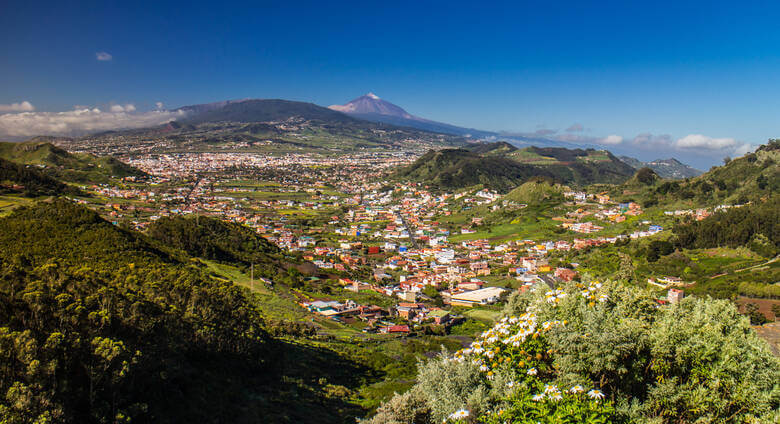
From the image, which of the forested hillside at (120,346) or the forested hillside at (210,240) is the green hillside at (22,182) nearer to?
the forested hillside at (210,240)

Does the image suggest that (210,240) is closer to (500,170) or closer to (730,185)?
(730,185)

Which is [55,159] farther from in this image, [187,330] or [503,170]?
[503,170]

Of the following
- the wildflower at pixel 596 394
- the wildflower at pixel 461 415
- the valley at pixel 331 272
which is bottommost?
the valley at pixel 331 272

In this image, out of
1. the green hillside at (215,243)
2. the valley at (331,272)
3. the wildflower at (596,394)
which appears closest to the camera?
the wildflower at (596,394)

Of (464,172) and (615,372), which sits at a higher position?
(464,172)

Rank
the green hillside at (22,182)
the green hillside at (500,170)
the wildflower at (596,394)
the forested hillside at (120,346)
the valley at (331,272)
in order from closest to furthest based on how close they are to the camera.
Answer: the wildflower at (596,394)
the forested hillside at (120,346)
the valley at (331,272)
the green hillside at (22,182)
the green hillside at (500,170)

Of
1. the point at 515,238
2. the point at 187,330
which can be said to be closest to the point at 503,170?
the point at 515,238

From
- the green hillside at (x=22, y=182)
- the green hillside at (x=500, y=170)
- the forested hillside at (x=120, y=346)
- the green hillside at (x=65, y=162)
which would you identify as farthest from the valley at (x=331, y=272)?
the green hillside at (x=500, y=170)

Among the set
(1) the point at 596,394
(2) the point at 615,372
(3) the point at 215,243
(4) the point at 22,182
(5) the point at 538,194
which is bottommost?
(3) the point at 215,243

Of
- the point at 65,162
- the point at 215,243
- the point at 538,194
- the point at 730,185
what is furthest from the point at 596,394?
the point at 65,162
